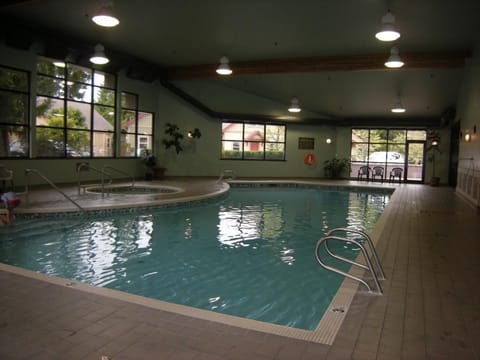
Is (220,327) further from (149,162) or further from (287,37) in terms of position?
(149,162)

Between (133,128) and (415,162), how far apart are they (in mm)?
10828

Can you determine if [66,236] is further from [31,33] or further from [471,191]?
[471,191]

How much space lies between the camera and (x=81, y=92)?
35.7ft

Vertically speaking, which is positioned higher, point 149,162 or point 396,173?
point 149,162

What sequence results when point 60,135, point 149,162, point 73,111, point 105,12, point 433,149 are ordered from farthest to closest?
point 433,149, point 149,162, point 73,111, point 60,135, point 105,12

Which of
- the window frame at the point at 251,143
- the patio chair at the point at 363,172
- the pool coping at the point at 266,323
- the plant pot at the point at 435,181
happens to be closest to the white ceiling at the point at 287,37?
the window frame at the point at 251,143

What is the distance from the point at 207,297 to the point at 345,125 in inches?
534

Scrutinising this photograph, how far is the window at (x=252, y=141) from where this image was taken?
15477 millimetres

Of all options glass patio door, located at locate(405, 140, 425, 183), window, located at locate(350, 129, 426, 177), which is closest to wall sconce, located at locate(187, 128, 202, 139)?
window, located at locate(350, 129, 426, 177)

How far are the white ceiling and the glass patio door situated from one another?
1177 millimetres

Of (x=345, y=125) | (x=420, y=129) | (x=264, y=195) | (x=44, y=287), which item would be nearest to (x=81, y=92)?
(x=264, y=195)

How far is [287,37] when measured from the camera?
29.4 feet

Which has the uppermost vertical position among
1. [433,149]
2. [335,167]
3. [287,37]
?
[287,37]

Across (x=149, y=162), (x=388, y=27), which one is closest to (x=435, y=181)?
(x=149, y=162)
